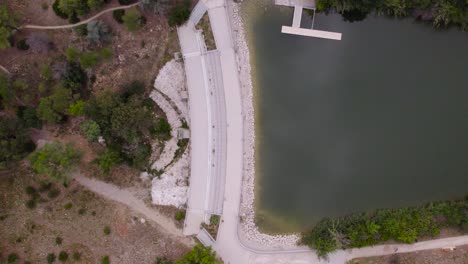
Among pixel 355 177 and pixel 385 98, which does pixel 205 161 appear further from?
pixel 385 98

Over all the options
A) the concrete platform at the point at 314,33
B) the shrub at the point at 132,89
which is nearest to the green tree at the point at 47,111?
the shrub at the point at 132,89

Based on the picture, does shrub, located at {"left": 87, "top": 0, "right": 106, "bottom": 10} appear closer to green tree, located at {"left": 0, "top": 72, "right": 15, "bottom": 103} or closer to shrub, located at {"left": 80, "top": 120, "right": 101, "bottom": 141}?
green tree, located at {"left": 0, "top": 72, "right": 15, "bottom": 103}

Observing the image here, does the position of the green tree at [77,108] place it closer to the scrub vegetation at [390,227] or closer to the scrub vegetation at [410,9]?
the scrub vegetation at [410,9]

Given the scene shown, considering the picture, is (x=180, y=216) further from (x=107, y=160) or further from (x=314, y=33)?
(x=314, y=33)

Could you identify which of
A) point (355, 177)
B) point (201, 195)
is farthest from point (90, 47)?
point (355, 177)

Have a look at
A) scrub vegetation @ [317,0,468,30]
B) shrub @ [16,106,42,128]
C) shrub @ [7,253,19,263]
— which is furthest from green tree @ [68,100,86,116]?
scrub vegetation @ [317,0,468,30]

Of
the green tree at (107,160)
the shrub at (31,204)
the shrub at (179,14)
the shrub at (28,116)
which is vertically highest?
the shrub at (179,14)
